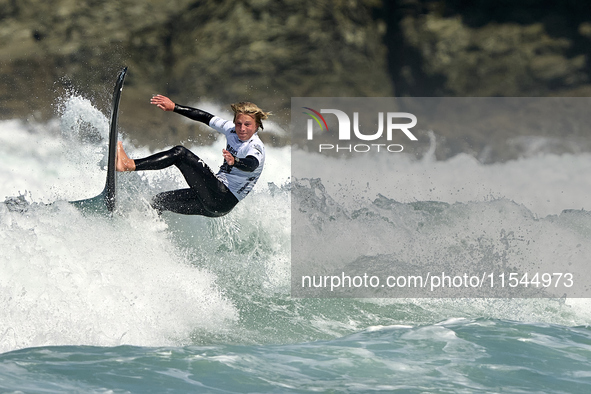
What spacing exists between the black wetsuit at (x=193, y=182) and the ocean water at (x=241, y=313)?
10.0 inches

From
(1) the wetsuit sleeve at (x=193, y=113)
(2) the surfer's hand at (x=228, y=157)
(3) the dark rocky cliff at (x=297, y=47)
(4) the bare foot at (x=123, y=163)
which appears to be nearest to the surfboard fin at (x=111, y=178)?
(4) the bare foot at (x=123, y=163)

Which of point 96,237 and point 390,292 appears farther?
point 390,292

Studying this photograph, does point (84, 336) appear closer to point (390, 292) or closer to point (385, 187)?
point (390, 292)

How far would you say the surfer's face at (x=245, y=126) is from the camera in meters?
5.41

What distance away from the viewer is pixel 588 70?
43.3 feet

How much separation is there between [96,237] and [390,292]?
112 inches

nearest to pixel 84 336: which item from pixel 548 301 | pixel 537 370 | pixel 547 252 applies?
pixel 537 370

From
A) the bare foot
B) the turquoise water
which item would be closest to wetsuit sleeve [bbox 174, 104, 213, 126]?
the bare foot

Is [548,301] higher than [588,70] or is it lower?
lower

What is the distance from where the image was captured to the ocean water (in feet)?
11.3

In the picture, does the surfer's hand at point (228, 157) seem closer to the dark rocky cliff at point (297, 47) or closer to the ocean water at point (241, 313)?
the ocean water at point (241, 313)

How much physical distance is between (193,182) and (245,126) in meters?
0.68

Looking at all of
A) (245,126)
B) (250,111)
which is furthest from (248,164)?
(250,111)

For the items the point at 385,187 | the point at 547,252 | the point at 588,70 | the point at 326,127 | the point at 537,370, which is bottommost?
the point at 537,370
